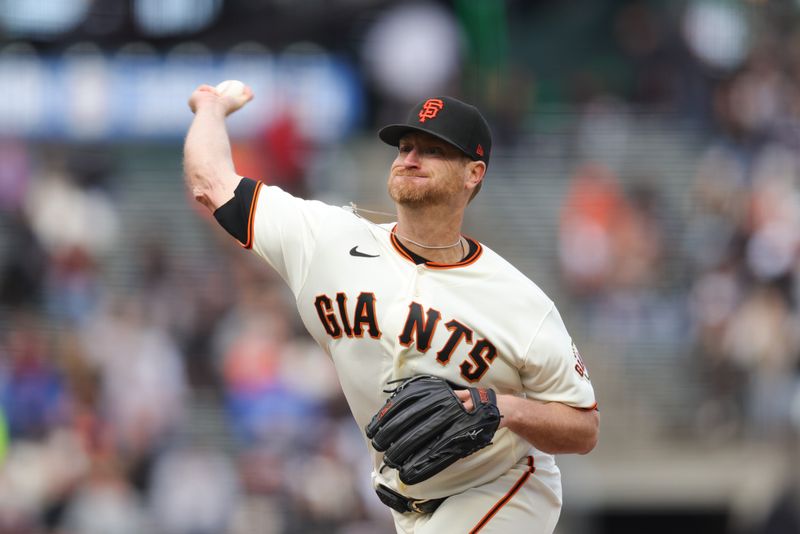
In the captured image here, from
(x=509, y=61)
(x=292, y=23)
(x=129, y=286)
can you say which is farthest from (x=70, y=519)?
(x=509, y=61)

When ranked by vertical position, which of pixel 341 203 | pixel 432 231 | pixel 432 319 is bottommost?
pixel 341 203

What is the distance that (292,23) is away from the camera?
1812cm

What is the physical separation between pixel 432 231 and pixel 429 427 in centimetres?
84

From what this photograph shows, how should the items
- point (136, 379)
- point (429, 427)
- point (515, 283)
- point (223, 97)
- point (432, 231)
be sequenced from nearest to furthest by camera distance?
point (429, 427)
point (515, 283)
point (432, 231)
point (223, 97)
point (136, 379)

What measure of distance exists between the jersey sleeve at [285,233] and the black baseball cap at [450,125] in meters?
0.45

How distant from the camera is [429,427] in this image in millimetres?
5004

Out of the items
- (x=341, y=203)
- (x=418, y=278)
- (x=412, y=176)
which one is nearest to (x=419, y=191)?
(x=412, y=176)

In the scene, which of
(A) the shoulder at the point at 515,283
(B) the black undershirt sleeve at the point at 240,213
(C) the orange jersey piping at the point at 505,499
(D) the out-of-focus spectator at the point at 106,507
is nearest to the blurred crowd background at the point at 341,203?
(D) the out-of-focus spectator at the point at 106,507

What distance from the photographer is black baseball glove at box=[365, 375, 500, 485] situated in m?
5.00

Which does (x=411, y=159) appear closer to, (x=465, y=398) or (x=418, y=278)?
(x=418, y=278)

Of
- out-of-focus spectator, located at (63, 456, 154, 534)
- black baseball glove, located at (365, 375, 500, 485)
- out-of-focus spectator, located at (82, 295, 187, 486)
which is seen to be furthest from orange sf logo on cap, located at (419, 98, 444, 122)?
out-of-focus spectator, located at (82, 295, 187, 486)

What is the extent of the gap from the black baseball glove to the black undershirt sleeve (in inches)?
33.2

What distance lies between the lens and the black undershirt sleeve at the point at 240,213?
212 inches

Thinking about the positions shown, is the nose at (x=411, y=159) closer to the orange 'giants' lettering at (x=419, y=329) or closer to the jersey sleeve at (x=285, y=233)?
the jersey sleeve at (x=285, y=233)
